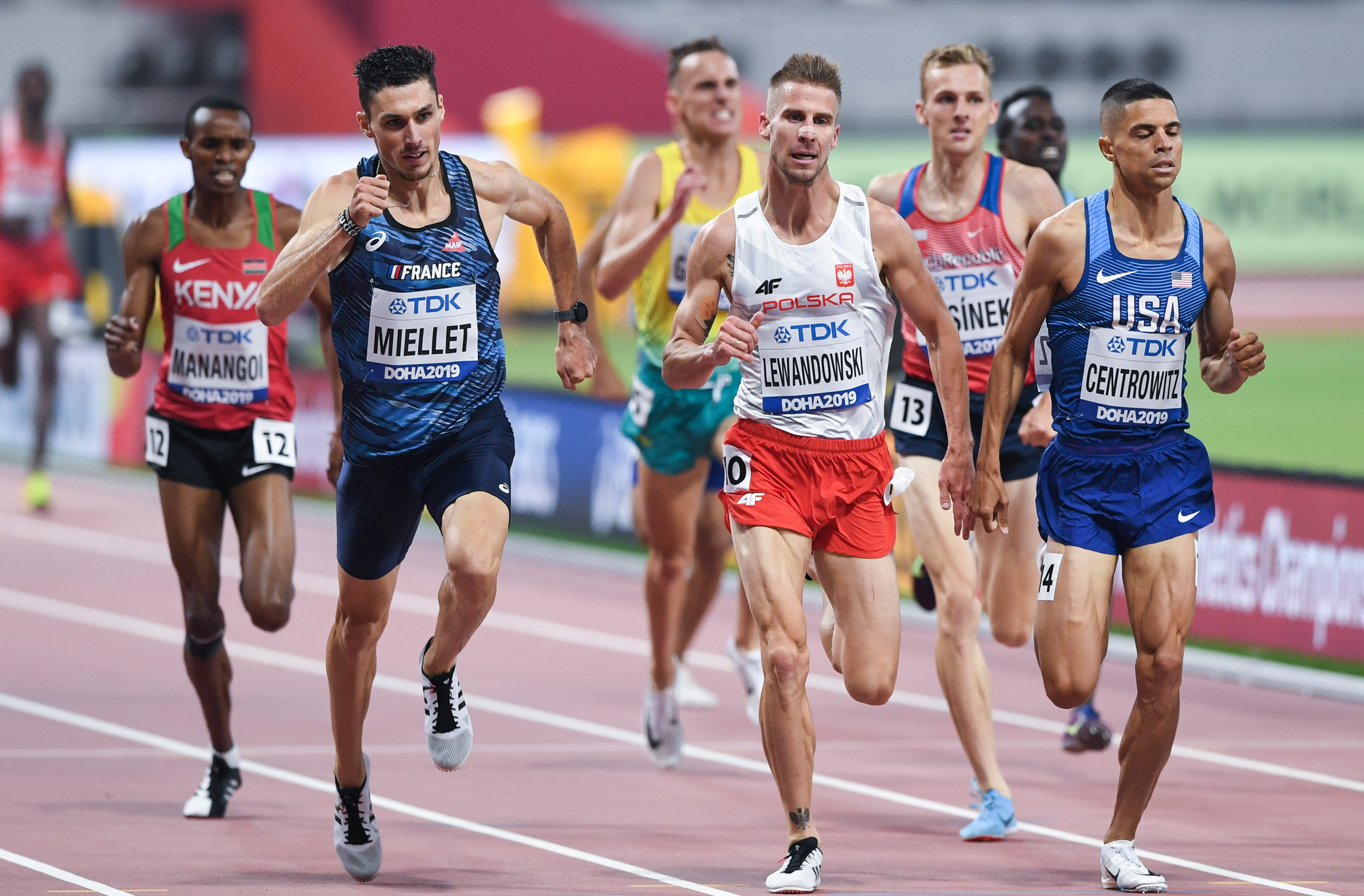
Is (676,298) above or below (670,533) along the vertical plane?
above

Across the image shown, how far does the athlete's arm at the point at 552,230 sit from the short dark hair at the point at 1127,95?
1.88 metres

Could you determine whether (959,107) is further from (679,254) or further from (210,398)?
(210,398)

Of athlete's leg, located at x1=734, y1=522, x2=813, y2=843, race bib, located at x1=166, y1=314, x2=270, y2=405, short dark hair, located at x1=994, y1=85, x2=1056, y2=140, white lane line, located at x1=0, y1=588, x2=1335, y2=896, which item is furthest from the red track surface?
short dark hair, located at x1=994, y1=85, x2=1056, y2=140

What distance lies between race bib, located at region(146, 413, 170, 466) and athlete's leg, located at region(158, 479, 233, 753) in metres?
→ 0.09

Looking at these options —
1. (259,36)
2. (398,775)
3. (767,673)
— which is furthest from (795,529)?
(259,36)

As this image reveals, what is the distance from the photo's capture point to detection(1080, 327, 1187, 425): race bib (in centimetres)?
675

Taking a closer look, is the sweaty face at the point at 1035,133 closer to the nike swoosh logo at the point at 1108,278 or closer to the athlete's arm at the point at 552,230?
the nike swoosh logo at the point at 1108,278

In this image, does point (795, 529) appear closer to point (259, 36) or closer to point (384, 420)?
point (384, 420)

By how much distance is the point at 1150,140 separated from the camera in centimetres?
668

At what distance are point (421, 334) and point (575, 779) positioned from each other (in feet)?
9.09

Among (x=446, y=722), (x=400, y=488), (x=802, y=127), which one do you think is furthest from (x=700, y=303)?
(x=446, y=722)

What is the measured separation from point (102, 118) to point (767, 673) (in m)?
28.9

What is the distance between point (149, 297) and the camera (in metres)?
8.17

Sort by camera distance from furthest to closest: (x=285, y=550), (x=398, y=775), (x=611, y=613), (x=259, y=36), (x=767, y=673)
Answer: (x=259, y=36), (x=611, y=613), (x=398, y=775), (x=285, y=550), (x=767, y=673)
